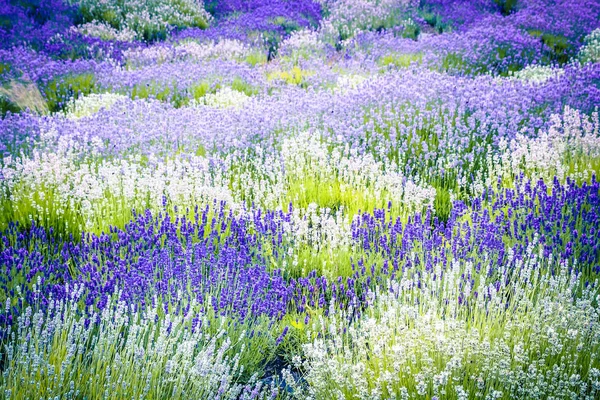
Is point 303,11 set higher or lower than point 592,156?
higher

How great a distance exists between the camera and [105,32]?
11453 mm

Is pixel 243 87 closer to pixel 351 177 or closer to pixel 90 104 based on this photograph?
pixel 90 104

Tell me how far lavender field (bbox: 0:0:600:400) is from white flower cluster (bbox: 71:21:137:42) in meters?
2.45

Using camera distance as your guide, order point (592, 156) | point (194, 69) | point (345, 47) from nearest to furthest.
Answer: point (592, 156), point (194, 69), point (345, 47)

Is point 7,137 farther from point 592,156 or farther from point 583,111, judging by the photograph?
point 583,111

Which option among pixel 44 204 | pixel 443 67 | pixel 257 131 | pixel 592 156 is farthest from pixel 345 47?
pixel 44 204

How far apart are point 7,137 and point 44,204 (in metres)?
1.57

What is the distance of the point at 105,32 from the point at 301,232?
366 inches

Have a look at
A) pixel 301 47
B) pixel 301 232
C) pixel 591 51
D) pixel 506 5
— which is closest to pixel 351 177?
pixel 301 232

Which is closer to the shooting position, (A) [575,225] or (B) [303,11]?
(A) [575,225]

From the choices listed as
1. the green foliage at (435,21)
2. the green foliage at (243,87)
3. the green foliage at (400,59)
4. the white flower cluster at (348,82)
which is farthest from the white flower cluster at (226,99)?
the green foliage at (435,21)

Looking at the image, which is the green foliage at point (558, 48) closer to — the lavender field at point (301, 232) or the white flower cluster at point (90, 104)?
the lavender field at point (301, 232)

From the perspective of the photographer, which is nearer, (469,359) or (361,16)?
(469,359)

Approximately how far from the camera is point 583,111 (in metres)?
5.70
